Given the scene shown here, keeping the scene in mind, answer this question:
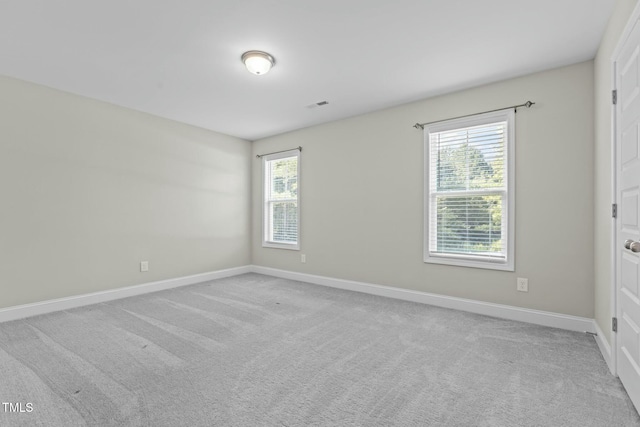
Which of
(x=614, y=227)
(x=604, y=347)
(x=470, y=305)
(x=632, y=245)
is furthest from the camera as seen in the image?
(x=470, y=305)

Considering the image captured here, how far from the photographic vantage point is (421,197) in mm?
3688

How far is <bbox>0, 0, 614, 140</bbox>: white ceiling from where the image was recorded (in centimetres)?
211

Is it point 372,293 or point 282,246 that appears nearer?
point 372,293

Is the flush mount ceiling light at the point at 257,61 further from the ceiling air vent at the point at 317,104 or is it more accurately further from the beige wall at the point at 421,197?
the beige wall at the point at 421,197

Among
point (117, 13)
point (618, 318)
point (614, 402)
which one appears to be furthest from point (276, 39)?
point (614, 402)

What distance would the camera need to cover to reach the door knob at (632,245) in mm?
1583

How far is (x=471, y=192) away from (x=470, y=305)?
1246mm

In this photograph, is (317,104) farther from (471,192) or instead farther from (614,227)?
(614,227)

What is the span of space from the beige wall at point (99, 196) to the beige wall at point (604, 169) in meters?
4.81

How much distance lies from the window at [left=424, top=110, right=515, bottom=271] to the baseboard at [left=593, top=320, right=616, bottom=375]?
0.80 metres

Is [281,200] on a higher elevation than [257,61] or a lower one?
lower

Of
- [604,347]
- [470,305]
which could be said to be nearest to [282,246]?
[470,305]

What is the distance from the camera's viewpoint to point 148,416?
5.21ft

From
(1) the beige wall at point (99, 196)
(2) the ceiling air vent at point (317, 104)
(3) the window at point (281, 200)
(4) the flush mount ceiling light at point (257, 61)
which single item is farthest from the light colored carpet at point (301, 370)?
→ (2) the ceiling air vent at point (317, 104)
